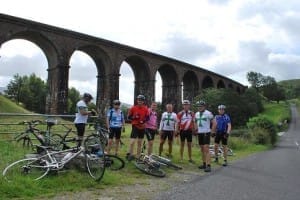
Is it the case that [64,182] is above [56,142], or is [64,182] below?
below

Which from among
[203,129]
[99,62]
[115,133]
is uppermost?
[99,62]

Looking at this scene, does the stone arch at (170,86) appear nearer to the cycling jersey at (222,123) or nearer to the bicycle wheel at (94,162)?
the cycling jersey at (222,123)

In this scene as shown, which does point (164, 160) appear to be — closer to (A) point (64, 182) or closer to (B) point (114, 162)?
(B) point (114, 162)

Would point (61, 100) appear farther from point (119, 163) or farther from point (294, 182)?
point (294, 182)

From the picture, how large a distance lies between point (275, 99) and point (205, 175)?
434ft

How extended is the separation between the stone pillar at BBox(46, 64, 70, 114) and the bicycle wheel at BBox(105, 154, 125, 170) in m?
22.9

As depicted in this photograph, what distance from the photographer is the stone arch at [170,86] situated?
49719 mm

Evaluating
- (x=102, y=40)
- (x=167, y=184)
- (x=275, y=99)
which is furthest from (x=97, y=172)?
(x=275, y=99)

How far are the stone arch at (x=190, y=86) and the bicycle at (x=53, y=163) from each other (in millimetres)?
46427

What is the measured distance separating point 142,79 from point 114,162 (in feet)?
111

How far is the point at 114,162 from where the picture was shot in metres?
11.1

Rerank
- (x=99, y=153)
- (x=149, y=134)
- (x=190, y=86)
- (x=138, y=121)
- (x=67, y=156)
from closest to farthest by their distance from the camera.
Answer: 1. (x=67, y=156)
2. (x=99, y=153)
3. (x=138, y=121)
4. (x=149, y=134)
5. (x=190, y=86)

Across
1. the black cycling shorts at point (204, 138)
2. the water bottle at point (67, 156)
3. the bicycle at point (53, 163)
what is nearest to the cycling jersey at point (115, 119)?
the black cycling shorts at point (204, 138)

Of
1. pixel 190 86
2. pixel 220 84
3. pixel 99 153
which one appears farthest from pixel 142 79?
pixel 99 153
